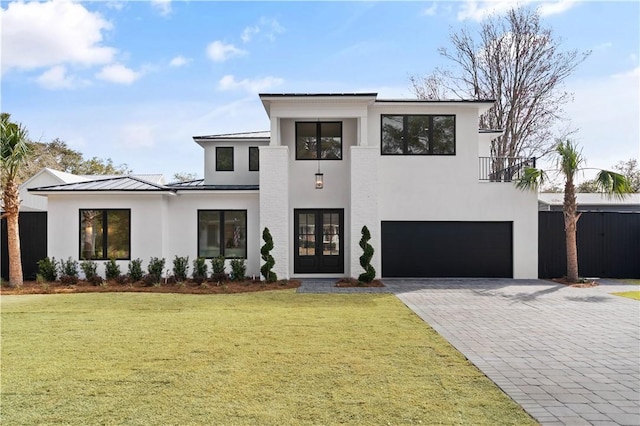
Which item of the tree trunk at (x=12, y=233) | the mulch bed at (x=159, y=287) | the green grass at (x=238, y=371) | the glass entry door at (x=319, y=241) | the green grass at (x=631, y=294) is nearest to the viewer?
the green grass at (x=238, y=371)

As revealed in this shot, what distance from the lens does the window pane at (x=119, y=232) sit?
13289 mm

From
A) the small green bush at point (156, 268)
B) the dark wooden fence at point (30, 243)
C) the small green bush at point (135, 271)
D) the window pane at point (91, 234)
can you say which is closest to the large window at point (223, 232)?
the small green bush at point (156, 268)

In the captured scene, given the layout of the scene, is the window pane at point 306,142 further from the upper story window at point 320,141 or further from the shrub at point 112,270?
the shrub at point 112,270

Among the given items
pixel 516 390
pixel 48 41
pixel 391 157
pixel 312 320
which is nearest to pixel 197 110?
pixel 48 41

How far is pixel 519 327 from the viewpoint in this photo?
7305 mm

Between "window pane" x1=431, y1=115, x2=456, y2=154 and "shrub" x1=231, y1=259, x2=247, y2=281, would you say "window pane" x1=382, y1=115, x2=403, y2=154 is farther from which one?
"shrub" x1=231, y1=259, x2=247, y2=281

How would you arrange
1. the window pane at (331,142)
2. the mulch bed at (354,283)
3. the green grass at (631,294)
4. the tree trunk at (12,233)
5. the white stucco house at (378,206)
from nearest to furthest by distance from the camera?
the green grass at (631,294)
the tree trunk at (12,233)
the mulch bed at (354,283)
the white stucco house at (378,206)
the window pane at (331,142)

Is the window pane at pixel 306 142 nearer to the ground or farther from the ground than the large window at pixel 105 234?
farther from the ground

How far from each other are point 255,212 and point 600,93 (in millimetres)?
12750

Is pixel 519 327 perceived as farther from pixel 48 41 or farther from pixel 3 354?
pixel 48 41

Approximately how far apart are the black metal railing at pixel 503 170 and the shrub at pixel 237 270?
28.6ft

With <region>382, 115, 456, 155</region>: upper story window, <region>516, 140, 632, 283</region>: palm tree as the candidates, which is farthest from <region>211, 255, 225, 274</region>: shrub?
<region>516, 140, 632, 283</region>: palm tree

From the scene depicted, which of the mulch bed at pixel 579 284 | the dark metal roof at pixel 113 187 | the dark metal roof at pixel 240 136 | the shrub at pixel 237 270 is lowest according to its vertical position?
the mulch bed at pixel 579 284

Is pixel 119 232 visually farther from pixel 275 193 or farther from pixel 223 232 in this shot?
pixel 275 193
